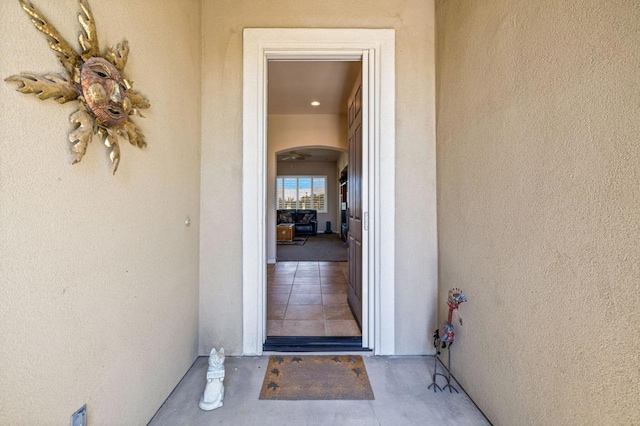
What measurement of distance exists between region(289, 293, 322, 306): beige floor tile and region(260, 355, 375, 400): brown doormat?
3.60ft

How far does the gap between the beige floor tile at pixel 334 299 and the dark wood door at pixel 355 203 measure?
0.26m

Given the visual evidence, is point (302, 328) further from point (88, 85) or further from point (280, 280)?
point (88, 85)

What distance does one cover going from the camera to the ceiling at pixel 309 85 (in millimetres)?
3227

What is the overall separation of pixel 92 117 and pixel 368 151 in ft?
5.62

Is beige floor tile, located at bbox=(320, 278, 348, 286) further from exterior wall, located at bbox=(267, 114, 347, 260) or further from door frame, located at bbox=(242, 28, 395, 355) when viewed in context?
exterior wall, located at bbox=(267, 114, 347, 260)

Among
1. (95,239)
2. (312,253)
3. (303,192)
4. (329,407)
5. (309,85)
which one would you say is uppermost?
(309,85)

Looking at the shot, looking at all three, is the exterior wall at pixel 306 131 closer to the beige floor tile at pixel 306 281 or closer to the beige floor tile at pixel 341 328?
the beige floor tile at pixel 306 281

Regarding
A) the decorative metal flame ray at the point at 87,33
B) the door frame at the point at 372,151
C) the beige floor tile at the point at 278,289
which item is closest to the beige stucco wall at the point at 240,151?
the door frame at the point at 372,151

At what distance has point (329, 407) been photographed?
62.5 inches

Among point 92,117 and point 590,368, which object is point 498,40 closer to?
point 590,368

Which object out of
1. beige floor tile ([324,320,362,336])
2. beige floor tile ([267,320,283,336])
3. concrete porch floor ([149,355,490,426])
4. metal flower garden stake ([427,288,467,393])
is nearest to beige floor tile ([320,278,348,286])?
beige floor tile ([324,320,362,336])

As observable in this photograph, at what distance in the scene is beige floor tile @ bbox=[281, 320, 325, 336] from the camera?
2391 mm

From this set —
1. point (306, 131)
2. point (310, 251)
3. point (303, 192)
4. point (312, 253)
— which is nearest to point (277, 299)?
point (306, 131)

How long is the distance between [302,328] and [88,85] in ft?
7.35
